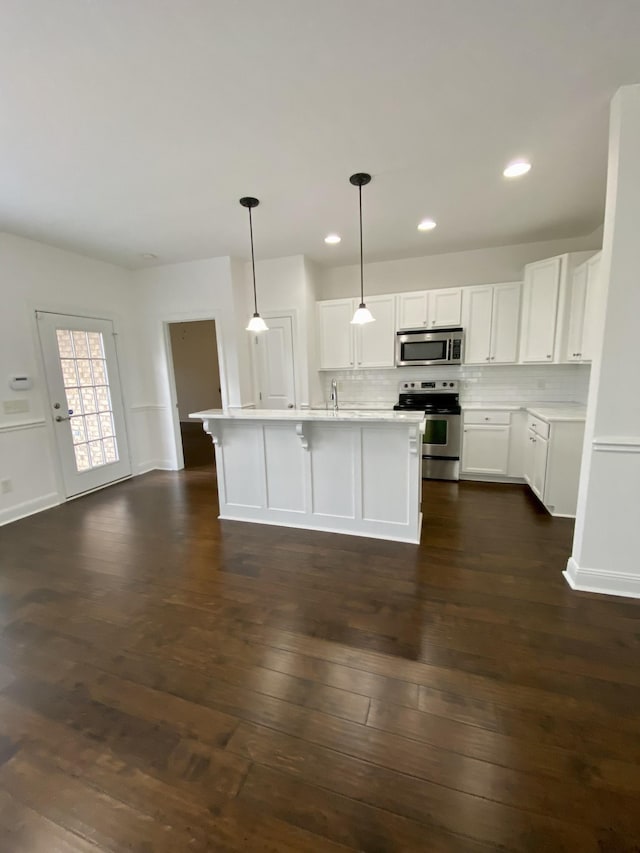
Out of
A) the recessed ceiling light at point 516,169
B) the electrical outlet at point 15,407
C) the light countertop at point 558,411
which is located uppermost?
the recessed ceiling light at point 516,169

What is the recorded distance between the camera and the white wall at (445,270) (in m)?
4.25

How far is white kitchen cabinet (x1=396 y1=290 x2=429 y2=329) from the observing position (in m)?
4.48

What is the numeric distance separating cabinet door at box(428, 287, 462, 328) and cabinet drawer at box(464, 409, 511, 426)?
3.61 feet

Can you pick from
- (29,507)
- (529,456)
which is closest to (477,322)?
(529,456)

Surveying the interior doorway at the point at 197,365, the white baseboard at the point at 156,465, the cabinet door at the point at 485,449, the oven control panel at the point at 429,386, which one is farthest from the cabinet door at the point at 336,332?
the interior doorway at the point at 197,365

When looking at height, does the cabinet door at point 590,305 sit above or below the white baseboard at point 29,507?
above

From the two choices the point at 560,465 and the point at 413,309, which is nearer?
the point at 560,465

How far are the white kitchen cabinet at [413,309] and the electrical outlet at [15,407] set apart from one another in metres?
4.32

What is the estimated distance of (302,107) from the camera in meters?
1.96

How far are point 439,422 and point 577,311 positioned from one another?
175 cm

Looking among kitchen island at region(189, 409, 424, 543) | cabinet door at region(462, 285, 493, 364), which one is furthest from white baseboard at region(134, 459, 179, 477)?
cabinet door at region(462, 285, 493, 364)

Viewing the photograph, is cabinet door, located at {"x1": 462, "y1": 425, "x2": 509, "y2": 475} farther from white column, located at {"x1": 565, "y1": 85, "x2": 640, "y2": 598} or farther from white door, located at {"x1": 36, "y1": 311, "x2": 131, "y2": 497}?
white door, located at {"x1": 36, "y1": 311, "x2": 131, "y2": 497}

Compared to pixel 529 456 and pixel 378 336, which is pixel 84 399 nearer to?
pixel 378 336

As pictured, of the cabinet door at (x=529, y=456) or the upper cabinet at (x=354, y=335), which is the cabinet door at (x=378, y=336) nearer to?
the upper cabinet at (x=354, y=335)
